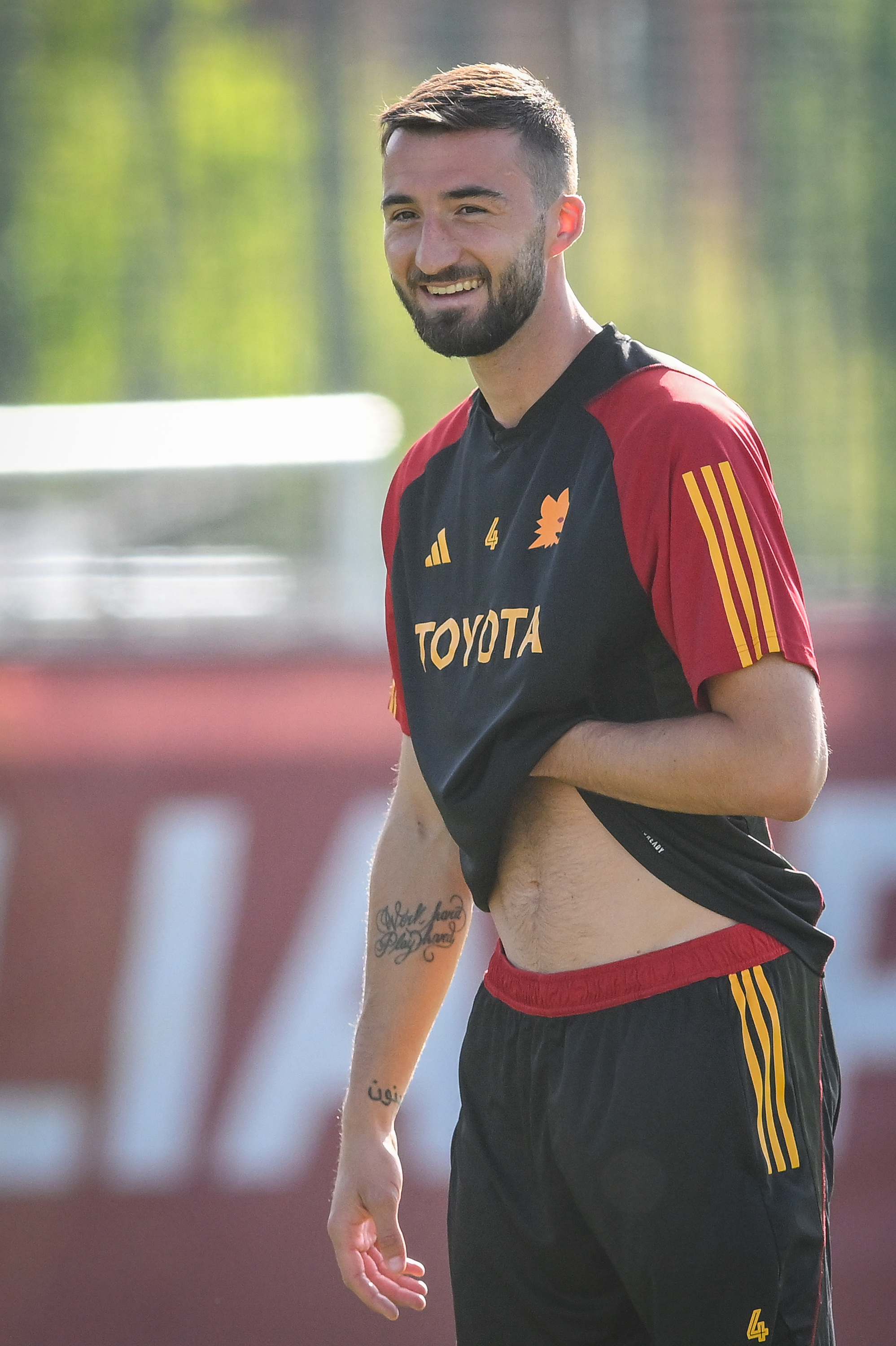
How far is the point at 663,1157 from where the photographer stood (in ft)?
6.05

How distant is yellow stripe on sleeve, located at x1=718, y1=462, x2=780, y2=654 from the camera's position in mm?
1768

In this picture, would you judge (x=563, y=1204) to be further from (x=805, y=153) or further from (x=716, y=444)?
(x=805, y=153)

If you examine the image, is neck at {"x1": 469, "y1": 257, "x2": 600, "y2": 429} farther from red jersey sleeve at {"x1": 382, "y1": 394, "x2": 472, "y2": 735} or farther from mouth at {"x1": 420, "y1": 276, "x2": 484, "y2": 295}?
red jersey sleeve at {"x1": 382, "y1": 394, "x2": 472, "y2": 735}

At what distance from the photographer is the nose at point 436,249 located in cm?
200

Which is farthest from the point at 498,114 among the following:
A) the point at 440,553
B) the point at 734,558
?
the point at 734,558

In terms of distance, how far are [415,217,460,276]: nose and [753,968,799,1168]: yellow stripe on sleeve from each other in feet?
3.42

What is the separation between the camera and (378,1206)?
2205mm

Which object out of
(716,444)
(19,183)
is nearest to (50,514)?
(19,183)

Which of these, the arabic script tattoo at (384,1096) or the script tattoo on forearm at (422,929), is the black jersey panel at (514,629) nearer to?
the script tattoo on forearm at (422,929)

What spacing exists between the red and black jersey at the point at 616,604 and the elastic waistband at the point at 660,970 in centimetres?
3

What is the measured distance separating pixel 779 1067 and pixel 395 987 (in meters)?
0.67

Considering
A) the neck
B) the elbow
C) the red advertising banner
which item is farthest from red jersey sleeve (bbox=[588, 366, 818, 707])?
the red advertising banner

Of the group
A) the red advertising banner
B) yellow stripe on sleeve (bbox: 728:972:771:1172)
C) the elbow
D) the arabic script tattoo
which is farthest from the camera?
the red advertising banner

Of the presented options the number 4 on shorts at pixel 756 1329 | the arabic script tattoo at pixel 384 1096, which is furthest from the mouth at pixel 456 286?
the number 4 on shorts at pixel 756 1329
